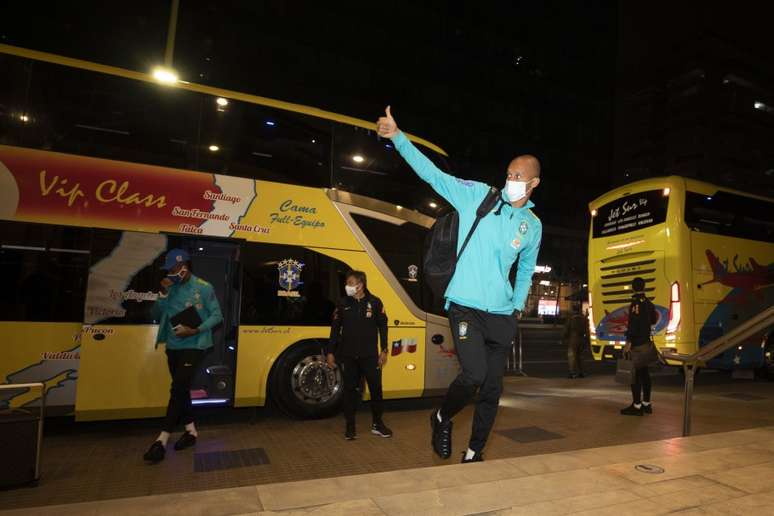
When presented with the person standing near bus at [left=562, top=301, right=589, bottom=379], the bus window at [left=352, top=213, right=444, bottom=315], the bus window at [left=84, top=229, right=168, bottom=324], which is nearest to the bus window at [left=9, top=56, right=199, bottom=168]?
the bus window at [left=84, top=229, right=168, bottom=324]

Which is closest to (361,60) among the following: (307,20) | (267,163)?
(307,20)

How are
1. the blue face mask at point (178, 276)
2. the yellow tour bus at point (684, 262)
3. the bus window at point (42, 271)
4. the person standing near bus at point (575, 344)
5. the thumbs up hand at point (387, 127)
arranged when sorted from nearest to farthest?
the thumbs up hand at point (387, 127) < the blue face mask at point (178, 276) < the bus window at point (42, 271) < the yellow tour bus at point (684, 262) < the person standing near bus at point (575, 344)

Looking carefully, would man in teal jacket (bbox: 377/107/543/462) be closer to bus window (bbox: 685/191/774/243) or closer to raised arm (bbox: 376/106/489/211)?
raised arm (bbox: 376/106/489/211)

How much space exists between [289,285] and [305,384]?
4.23 ft

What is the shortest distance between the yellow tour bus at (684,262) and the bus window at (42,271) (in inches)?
368

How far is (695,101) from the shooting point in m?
49.0

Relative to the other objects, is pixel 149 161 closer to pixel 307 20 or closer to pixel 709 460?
pixel 709 460

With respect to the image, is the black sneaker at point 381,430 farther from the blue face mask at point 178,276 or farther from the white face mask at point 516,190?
the white face mask at point 516,190

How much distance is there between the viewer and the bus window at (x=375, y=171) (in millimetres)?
6973

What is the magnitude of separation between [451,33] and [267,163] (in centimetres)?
3791

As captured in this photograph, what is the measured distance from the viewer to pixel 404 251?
713 centimetres

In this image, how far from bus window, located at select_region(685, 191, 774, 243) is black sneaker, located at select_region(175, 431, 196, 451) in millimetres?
9406

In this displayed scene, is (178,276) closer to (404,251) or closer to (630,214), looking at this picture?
(404,251)

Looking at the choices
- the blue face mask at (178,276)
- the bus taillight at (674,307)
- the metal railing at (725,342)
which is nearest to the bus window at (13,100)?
the blue face mask at (178,276)
